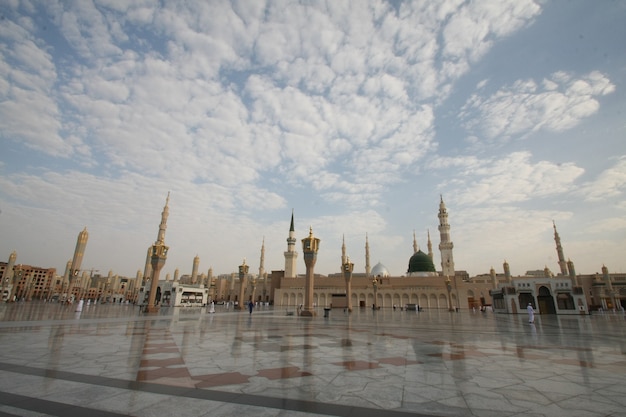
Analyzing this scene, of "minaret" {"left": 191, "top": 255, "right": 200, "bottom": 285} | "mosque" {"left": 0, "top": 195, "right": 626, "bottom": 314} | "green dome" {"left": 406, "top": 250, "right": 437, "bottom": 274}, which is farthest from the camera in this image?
"minaret" {"left": 191, "top": 255, "right": 200, "bottom": 285}

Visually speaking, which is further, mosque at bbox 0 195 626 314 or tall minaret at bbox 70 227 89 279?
tall minaret at bbox 70 227 89 279

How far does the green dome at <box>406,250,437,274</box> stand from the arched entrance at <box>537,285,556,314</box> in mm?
35205

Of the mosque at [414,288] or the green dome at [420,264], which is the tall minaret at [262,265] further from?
the green dome at [420,264]

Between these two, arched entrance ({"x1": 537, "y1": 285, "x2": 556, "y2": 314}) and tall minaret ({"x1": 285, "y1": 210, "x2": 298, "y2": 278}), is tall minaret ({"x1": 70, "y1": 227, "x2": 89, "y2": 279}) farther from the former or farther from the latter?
arched entrance ({"x1": 537, "y1": 285, "x2": 556, "y2": 314})

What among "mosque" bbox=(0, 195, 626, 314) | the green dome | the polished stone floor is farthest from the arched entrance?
the polished stone floor

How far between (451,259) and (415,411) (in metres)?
77.7

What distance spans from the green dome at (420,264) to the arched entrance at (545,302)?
116ft

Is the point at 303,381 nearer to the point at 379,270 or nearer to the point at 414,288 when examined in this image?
the point at 414,288

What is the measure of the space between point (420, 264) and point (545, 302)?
36374 mm

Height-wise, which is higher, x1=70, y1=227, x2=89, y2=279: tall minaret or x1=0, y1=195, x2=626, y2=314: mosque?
x1=70, y1=227, x2=89, y2=279: tall minaret

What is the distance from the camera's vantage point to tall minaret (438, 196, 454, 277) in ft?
244

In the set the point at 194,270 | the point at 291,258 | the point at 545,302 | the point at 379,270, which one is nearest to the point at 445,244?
the point at 379,270

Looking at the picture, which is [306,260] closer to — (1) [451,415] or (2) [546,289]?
(1) [451,415]

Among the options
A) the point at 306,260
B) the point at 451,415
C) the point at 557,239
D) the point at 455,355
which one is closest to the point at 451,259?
the point at 557,239
